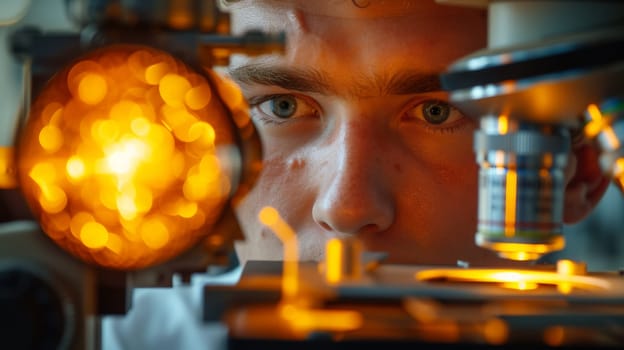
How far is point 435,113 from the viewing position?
1512mm

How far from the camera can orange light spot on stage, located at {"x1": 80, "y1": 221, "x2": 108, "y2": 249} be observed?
87cm

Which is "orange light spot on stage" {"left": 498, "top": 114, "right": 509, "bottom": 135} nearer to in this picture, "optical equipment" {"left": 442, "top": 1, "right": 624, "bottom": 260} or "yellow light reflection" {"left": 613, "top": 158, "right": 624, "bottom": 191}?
"optical equipment" {"left": 442, "top": 1, "right": 624, "bottom": 260}

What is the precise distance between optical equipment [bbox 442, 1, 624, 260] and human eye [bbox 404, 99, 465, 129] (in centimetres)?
55

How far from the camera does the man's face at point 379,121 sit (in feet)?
4.43

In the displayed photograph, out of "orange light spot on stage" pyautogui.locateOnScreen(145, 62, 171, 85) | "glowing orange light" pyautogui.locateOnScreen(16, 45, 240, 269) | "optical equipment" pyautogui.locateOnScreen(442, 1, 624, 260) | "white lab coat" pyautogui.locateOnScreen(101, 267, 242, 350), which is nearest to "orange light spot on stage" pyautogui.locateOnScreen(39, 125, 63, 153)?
"glowing orange light" pyautogui.locateOnScreen(16, 45, 240, 269)

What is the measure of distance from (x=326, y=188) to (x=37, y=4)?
A: 2.33 ft

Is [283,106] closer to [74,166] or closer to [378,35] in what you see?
[378,35]

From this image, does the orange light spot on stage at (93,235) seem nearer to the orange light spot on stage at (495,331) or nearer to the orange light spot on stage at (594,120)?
the orange light spot on stage at (495,331)

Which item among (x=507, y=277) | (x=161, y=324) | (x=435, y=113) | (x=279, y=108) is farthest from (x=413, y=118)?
(x=161, y=324)

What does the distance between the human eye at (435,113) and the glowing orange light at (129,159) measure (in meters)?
0.65

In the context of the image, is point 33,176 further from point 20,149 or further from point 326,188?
point 326,188

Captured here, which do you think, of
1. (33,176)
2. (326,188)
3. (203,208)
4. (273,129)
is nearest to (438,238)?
(326,188)

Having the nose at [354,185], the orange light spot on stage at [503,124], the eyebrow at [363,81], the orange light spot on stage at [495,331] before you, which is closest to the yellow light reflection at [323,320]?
the orange light spot on stage at [495,331]

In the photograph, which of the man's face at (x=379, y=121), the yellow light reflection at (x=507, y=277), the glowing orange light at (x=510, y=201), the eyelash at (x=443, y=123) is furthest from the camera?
the eyelash at (x=443, y=123)
